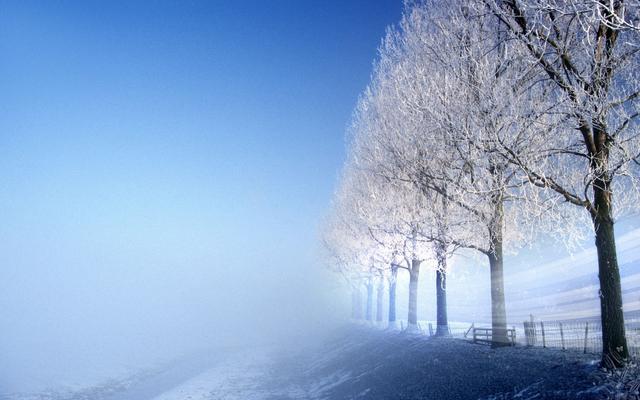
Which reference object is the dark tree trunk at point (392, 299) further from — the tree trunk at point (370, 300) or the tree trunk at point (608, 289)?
the tree trunk at point (608, 289)

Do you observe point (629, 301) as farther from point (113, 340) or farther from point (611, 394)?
point (113, 340)

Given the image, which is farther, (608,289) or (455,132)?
(455,132)

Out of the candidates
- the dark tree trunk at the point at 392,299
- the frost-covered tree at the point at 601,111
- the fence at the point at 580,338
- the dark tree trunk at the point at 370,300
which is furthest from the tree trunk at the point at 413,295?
the dark tree trunk at the point at 370,300

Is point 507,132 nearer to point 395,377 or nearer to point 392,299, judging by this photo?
point 395,377

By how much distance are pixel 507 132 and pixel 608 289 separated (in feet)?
13.8

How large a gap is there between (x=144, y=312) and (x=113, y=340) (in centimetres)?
2822

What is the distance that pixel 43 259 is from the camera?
83750mm

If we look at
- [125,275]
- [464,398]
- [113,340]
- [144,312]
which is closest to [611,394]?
[464,398]

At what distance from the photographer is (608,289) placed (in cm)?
731

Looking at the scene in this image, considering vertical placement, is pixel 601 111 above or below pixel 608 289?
above

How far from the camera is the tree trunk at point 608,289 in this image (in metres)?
7.12

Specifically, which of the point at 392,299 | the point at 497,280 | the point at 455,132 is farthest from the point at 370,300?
the point at 455,132

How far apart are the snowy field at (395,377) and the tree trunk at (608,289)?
0.50 metres

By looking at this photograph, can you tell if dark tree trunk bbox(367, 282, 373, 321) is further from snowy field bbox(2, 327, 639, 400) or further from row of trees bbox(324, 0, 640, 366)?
row of trees bbox(324, 0, 640, 366)
